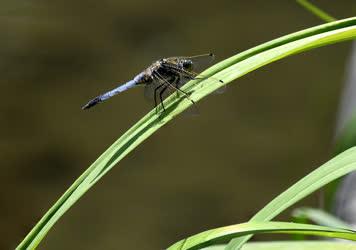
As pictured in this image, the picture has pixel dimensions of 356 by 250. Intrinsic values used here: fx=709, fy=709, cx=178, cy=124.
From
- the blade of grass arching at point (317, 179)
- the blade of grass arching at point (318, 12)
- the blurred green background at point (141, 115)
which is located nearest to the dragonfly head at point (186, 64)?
the blade of grass arching at point (318, 12)

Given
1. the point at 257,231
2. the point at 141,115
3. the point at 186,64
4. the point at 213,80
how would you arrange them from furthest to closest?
the point at 141,115 → the point at 186,64 → the point at 213,80 → the point at 257,231

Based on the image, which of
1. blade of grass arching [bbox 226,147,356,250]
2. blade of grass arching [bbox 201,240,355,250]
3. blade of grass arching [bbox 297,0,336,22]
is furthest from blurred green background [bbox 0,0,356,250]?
blade of grass arching [bbox 226,147,356,250]

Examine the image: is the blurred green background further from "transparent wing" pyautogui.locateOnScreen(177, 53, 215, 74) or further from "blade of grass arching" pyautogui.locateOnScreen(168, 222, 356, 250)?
"blade of grass arching" pyautogui.locateOnScreen(168, 222, 356, 250)

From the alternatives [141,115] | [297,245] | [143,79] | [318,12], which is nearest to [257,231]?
[297,245]

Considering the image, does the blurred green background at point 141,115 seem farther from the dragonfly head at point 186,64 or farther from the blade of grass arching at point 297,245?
the blade of grass arching at point 297,245

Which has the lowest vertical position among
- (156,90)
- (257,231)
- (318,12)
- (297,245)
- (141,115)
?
(257,231)

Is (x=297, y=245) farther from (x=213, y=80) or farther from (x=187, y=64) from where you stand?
(x=187, y=64)
